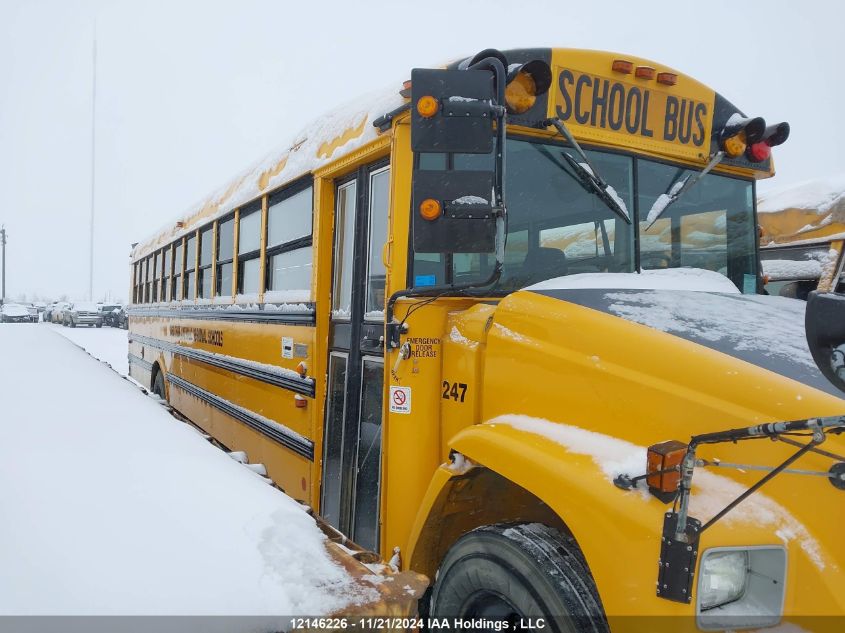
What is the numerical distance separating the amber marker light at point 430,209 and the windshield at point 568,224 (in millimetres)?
412

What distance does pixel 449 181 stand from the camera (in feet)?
6.88

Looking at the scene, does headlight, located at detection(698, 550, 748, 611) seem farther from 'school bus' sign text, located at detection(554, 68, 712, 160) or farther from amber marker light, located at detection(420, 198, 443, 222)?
'school bus' sign text, located at detection(554, 68, 712, 160)

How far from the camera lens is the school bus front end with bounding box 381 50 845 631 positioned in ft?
4.84

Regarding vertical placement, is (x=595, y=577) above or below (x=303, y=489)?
above

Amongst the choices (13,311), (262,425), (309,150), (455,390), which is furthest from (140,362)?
(13,311)

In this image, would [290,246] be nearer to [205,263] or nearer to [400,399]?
[400,399]

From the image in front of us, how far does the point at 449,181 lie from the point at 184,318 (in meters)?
4.90

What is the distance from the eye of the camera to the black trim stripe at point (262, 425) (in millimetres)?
3512

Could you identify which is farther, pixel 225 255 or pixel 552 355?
pixel 225 255

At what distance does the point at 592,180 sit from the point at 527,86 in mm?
455

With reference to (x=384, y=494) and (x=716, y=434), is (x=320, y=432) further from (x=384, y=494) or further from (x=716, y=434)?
(x=716, y=434)

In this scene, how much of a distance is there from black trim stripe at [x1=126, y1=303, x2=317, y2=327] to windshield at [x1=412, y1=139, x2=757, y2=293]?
110 cm

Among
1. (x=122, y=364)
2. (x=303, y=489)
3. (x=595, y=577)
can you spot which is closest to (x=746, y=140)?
(x=595, y=577)

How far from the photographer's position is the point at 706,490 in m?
1.57
